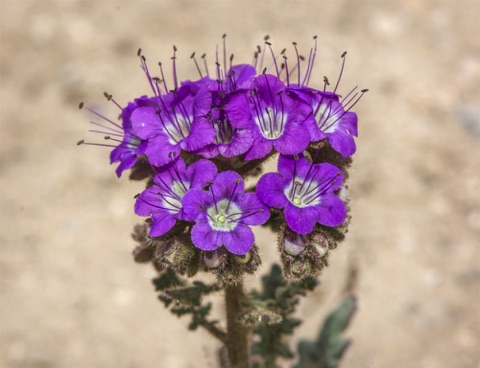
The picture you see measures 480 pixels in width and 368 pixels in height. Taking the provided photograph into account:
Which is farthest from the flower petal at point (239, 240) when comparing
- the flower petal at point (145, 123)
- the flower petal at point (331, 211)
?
the flower petal at point (145, 123)

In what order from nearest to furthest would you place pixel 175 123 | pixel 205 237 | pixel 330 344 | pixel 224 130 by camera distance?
1. pixel 205 237
2. pixel 224 130
3. pixel 175 123
4. pixel 330 344

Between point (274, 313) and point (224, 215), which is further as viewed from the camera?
point (274, 313)

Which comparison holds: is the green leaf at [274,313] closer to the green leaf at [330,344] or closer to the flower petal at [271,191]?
the green leaf at [330,344]

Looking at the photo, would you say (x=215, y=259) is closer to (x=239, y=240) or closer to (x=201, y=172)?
(x=239, y=240)

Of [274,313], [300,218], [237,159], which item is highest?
[237,159]

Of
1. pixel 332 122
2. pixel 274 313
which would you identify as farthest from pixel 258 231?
pixel 332 122

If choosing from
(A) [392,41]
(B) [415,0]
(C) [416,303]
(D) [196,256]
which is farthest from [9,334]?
(B) [415,0]

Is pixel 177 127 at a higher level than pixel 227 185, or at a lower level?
higher

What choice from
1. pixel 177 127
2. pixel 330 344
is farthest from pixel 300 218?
pixel 330 344

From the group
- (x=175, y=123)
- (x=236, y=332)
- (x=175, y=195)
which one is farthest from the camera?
(x=236, y=332)
